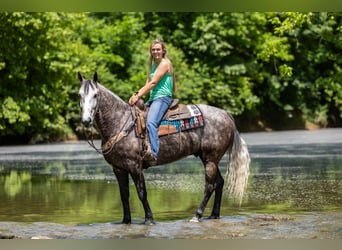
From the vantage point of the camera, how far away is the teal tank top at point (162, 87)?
882 cm

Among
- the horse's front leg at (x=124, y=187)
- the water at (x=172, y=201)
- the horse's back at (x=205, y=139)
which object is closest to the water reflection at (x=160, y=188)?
the water at (x=172, y=201)

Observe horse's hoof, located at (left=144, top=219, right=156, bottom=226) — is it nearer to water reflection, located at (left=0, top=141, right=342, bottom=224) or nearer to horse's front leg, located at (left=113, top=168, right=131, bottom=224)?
horse's front leg, located at (left=113, top=168, right=131, bottom=224)

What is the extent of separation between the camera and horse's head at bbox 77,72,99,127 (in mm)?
8212

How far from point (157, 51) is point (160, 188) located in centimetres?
454

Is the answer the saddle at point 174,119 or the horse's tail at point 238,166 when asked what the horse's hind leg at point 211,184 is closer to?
the horse's tail at point 238,166

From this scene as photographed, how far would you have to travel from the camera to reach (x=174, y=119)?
29.4 feet

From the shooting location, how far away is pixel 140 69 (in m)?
33.3

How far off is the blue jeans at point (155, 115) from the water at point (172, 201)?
89 centimetres

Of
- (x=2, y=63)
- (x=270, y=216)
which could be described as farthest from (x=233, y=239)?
(x=2, y=63)

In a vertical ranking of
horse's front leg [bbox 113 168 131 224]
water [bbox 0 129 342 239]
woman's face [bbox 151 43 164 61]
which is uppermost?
woman's face [bbox 151 43 164 61]

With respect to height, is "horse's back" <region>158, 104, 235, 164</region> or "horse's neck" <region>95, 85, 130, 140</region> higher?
"horse's neck" <region>95, 85, 130, 140</region>

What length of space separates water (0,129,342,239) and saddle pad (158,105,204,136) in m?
0.96

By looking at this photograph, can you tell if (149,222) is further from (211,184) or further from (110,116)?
(110,116)

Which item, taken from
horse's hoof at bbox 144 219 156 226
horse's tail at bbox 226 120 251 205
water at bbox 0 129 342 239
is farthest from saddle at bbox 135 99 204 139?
water at bbox 0 129 342 239
